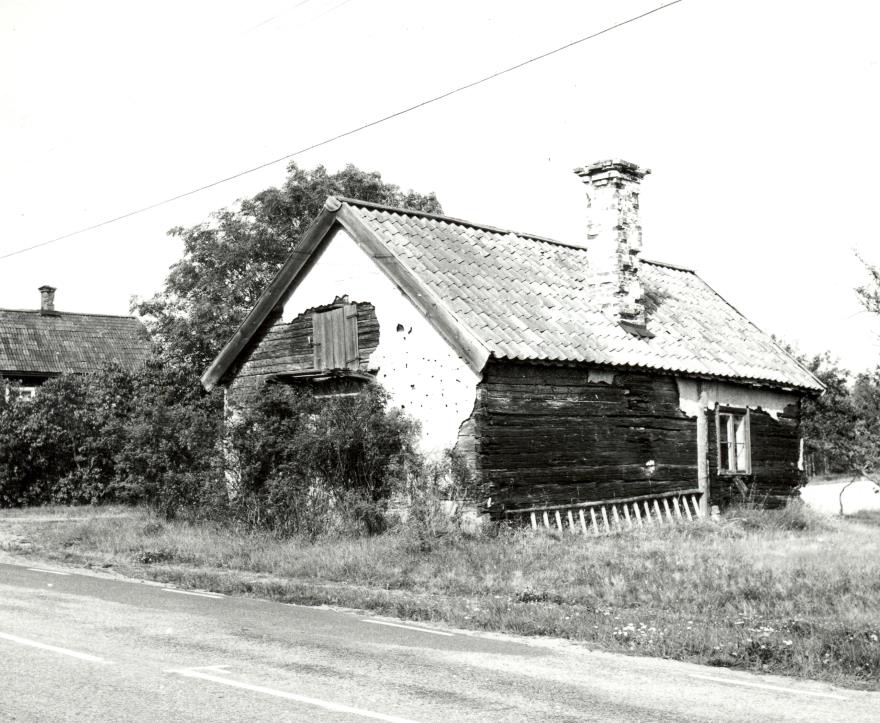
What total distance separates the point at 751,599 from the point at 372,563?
5234 millimetres

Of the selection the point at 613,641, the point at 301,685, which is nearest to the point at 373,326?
the point at 613,641

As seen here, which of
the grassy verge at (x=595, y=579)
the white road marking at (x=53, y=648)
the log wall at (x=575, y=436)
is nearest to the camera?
the white road marking at (x=53, y=648)

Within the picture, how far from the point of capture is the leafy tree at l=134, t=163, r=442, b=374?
33625 millimetres

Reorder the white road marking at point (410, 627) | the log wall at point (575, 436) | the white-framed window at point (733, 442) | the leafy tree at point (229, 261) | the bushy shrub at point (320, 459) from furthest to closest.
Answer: the leafy tree at point (229, 261) → the white-framed window at point (733, 442) → the bushy shrub at point (320, 459) → the log wall at point (575, 436) → the white road marking at point (410, 627)

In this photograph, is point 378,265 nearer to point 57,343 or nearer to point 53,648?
point 53,648

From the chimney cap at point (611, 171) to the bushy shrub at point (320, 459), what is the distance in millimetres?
6357

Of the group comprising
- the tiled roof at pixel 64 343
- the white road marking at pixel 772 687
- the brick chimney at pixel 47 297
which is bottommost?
the white road marking at pixel 772 687

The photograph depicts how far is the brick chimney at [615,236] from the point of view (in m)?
21.0

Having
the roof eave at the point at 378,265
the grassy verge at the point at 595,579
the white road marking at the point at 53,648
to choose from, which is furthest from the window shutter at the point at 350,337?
the white road marking at the point at 53,648

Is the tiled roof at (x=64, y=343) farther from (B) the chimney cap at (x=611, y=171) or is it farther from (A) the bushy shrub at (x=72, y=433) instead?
(B) the chimney cap at (x=611, y=171)

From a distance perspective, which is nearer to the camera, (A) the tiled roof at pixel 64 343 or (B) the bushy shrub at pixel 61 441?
(B) the bushy shrub at pixel 61 441

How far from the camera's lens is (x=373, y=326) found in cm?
1902

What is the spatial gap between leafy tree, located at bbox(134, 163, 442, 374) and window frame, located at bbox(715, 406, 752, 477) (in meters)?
16.4

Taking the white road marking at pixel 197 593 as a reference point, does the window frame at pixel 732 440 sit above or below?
above
